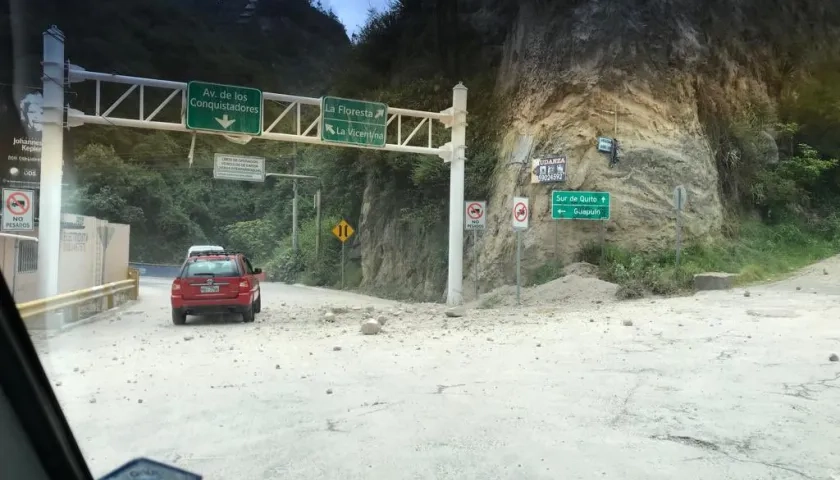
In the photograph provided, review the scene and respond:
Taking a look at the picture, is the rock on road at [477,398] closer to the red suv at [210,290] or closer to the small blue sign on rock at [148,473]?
the red suv at [210,290]

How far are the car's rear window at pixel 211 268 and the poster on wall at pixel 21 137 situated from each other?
16.3 feet

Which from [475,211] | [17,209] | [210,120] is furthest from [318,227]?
[17,209]

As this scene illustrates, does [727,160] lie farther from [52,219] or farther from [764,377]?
[52,219]

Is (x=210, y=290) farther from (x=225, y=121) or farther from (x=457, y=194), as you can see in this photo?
(x=457, y=194)

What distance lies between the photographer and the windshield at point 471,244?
20.2 ft

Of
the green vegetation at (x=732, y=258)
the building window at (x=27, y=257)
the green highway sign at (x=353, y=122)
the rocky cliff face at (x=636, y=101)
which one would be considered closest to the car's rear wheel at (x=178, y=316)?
the building window at (x=27, y=257)

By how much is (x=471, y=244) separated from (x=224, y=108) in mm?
11676

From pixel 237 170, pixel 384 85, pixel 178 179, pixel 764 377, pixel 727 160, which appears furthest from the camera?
pixel 178 179

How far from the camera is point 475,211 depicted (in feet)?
68.0

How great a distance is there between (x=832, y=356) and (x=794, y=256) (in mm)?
14839

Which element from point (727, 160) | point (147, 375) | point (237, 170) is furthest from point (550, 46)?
point (147, 375)

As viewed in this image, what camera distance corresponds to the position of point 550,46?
24312 millimetres

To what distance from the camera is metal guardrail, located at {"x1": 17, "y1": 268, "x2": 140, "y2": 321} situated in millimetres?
11109

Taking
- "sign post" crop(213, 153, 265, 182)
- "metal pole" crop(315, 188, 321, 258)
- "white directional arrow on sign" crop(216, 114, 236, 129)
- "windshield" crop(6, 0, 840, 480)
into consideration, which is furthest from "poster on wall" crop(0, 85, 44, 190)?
"metal pole" crop(315, 188, 321, 258)
